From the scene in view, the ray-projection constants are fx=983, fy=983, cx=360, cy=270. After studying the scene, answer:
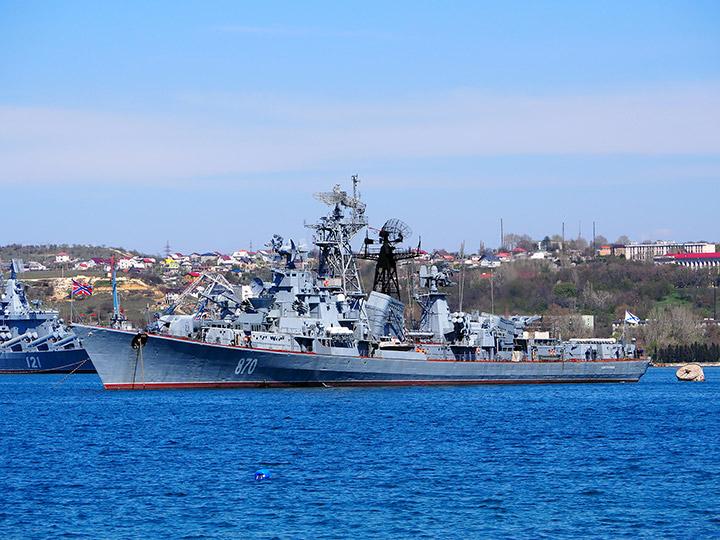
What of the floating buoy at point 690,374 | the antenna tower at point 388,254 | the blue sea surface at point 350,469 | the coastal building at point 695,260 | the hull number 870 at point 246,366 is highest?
the coastal building at point 695,260

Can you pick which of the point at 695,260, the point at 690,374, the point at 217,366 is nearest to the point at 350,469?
the point at 217,366

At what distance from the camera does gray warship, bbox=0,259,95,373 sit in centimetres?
8938

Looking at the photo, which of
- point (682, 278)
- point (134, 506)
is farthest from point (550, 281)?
point (134, 506)

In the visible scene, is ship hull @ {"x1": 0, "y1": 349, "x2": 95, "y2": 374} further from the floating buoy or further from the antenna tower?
the floating buoy

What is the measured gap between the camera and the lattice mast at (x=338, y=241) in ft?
199

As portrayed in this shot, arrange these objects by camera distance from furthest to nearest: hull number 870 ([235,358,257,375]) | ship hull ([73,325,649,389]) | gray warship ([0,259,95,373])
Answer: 1. gray warship ([0,259,95,373])
2. hull number 870 ([235,358,257,375])
3. ship hull ([73,325,649,389])

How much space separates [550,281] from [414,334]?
6229cm

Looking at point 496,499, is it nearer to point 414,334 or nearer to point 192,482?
point 192,482

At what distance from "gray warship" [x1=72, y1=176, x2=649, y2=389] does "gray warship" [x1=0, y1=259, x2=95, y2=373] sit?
28.7 metres

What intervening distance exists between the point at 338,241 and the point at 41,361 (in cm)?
4139

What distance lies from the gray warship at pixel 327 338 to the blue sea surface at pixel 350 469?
10.2ft

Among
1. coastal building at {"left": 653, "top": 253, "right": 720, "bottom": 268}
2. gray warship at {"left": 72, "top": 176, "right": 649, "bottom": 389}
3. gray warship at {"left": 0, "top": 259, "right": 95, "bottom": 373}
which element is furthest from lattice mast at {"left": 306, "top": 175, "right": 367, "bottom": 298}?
coastal building at {"left": 653, "top": 253, "right": 720, "bottom": 268}

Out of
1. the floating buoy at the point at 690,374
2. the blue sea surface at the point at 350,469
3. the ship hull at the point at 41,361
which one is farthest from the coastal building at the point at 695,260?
the blue sea surface at the point at 350,469

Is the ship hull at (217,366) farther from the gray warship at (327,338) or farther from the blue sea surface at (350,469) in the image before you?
the blue sea surface at (350,469)
